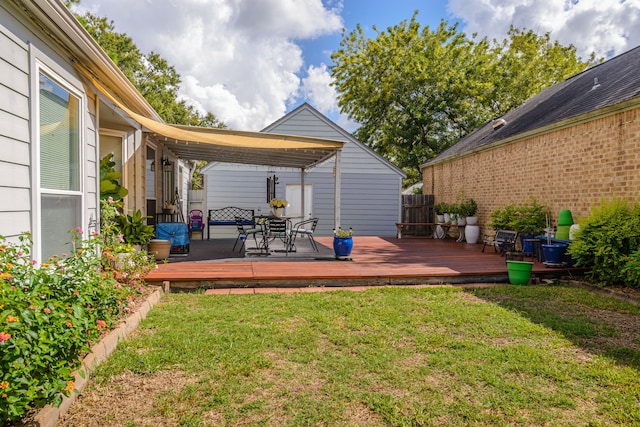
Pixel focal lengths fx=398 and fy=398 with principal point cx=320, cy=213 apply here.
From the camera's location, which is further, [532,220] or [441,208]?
[441,208]

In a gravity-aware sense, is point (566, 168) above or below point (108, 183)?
A: above

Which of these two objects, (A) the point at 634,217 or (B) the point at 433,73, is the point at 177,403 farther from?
(B) the point at 433,73

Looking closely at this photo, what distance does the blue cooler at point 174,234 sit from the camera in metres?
7.64

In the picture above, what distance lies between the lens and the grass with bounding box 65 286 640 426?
2.41 m

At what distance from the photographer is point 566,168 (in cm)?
823

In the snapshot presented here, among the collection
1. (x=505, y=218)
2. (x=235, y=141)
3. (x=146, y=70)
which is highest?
(x=146, y=70)

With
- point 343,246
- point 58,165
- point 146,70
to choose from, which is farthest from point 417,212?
point 146,70

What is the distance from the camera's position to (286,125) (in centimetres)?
1366

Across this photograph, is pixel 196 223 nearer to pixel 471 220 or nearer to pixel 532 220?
pixel 471 220

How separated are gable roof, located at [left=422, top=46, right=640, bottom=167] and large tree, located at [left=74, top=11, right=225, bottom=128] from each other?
54.9ft

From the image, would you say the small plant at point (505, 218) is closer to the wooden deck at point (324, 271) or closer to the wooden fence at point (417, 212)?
the wooden deck at point (324, 271)

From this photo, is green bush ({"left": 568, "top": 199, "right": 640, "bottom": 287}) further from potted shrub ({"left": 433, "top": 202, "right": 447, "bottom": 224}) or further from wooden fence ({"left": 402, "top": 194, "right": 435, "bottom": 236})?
wooden fence ({"left": 402, "top": 194, "right": 435, "bottom": 236})

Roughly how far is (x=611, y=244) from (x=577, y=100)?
176 inches

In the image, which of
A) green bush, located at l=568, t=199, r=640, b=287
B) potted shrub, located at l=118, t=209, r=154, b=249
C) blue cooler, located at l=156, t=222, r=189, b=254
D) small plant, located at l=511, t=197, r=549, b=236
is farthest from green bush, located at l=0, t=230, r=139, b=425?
Answer: small plant, located at l=511, t=197, r=549, b=236
